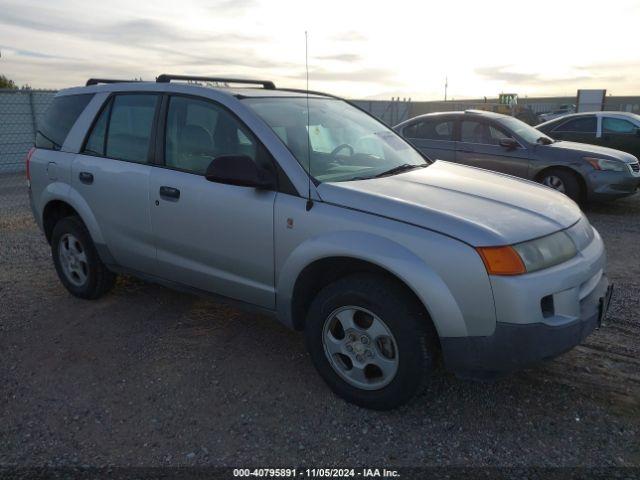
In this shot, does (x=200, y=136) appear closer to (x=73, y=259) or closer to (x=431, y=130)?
(x=73, y=259)

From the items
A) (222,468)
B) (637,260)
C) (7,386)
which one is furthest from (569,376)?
(7,386)

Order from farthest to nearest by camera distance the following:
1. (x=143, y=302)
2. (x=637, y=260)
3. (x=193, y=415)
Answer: (x=637, y=260), (x=143, y=302), (x=193, y=415)

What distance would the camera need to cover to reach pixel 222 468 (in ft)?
8.89

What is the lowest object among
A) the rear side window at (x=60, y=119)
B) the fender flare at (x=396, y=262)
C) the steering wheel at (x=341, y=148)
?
the fender flare at (x=396, y=262)

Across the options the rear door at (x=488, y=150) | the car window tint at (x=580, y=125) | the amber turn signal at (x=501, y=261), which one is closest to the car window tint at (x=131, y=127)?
the amber turn signal at (x=501, y=261)

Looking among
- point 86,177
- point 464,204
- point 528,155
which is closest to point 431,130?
point 528,155

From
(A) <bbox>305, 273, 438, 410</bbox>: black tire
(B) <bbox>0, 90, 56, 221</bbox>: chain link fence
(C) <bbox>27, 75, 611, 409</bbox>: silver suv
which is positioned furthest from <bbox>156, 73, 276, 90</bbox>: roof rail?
(B) <bbox>0, 90, 56, 221</bbox>: chain link fence

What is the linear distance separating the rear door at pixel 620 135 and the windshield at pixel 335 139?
855cm

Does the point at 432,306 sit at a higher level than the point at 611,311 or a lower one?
higher

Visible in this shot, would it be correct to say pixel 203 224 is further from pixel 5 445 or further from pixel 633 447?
pixel 633 447

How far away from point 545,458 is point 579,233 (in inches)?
49.3

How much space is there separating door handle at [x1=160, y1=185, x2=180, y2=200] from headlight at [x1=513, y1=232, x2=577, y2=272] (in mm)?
2200

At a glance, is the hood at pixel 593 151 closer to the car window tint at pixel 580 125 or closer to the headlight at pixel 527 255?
the car window tint at pixel 580 125

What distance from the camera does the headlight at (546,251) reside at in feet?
8.96
